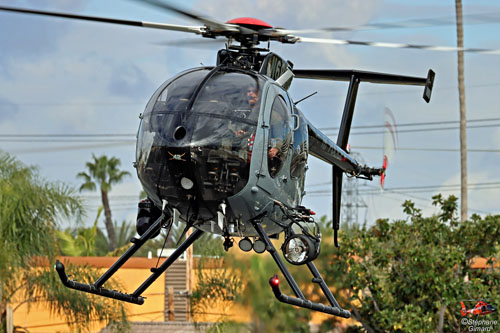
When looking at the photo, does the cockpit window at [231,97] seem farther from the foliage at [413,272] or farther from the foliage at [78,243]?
the foliage at [78,243]

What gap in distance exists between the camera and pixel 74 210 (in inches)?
882

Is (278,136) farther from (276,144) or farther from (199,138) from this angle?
(199,138)

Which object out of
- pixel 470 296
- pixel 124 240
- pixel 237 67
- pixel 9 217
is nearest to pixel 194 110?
pixel 237 67

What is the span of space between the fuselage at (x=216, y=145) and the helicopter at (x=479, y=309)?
15.8 m

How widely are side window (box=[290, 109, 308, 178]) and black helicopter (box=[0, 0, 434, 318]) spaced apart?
0.5 inches

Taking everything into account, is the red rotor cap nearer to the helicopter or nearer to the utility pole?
the helicopter

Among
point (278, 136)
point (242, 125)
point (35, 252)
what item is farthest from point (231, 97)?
point (35, 252)

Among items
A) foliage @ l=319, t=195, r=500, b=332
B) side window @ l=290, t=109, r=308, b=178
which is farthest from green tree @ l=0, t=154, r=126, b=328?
side window @ l=290, t=109, r=308, b=178

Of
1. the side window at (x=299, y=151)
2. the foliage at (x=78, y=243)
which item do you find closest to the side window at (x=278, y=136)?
the side window at (x=299, y=151)

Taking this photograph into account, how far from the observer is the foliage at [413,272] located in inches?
926

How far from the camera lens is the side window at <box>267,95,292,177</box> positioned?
877 cm

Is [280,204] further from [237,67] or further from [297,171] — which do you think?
[237,67]

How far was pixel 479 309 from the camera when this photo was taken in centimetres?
2333

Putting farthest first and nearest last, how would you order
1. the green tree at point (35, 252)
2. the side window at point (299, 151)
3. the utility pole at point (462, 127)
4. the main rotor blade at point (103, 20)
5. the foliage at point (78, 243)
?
the foliage at point (78, 243) → the utility pole at point (462, 127) → the green tree at point (35, 252) → the side window at point (299, 151) → the main rotor blade at point (103, 20)
